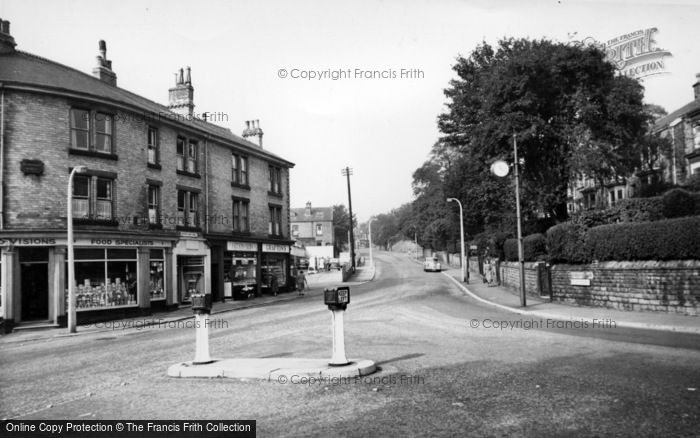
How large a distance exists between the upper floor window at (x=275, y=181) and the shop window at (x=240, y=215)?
11.3 ft

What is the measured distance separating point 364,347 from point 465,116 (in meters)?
31.4

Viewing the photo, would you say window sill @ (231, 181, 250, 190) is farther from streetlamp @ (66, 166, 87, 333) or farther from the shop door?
streetlamp @ (66, 166, 87, 333)

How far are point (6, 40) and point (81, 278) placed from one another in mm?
10522

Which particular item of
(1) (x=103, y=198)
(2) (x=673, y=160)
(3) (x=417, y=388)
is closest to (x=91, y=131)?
(1) (x=103, y=198)

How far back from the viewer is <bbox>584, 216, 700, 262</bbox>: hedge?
15.7 meters

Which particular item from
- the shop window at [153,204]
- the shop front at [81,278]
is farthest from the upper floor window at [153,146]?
the shop front at [81,278]

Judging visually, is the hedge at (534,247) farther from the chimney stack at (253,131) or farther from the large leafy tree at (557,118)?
the chimney stack at (253,131)

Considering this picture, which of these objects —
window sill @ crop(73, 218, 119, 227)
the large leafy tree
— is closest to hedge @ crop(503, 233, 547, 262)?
the large leafy tree

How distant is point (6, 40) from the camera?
21.5 metres

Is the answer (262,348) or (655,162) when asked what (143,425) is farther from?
(655,162)

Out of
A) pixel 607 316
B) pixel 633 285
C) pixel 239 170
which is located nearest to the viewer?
pixel 607 316

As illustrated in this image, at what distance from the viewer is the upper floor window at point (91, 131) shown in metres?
21.2

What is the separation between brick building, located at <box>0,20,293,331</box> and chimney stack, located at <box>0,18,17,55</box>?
0.32ft

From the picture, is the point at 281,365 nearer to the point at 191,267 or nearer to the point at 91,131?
the point at 91,131
